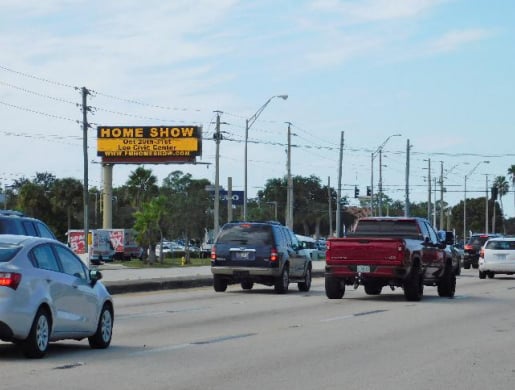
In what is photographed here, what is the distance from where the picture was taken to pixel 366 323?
66.3 feet

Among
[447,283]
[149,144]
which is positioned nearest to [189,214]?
[149,144]

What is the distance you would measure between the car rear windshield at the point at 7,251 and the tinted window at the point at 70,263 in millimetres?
980

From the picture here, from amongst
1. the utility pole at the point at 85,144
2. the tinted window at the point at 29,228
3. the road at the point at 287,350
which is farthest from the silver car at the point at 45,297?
the utility pole at the point at 85,144

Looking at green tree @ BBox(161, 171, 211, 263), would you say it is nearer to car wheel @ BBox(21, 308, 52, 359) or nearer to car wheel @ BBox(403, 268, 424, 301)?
car wheel @ BBox(403, 268, 424, 301)

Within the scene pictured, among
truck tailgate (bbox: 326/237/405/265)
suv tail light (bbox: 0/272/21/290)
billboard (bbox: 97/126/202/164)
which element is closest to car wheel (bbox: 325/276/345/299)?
truck tailgate (bbox: 326/237/405/265)

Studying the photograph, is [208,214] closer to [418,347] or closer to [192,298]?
[192,298]

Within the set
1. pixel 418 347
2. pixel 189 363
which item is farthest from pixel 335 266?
pixel 189 363

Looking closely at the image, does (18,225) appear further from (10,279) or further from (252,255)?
(252,255)

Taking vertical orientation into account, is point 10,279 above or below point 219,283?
above

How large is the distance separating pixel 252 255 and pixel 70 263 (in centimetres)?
1590

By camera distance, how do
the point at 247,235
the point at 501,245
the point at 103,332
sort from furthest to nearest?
the point at 501,245, the point at 247,235, the point at 103,332

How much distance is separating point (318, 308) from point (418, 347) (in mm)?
8884

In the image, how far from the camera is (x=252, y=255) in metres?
30.2

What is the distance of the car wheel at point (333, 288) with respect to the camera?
2764 centimetres
